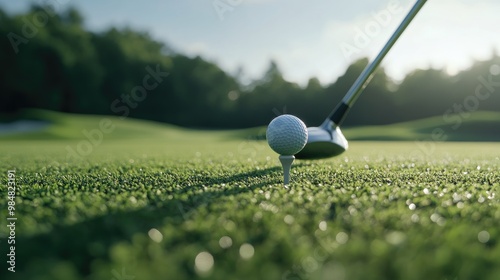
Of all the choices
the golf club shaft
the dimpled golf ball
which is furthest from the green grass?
the golf club shaft

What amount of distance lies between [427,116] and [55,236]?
40703 millimetres

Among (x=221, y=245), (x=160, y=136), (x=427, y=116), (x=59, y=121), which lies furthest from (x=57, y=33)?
(x=221, y=245)

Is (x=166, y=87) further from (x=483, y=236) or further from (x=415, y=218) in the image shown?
(x=483, y=236)

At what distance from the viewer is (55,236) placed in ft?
6.23

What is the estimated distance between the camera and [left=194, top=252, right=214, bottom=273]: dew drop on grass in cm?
145

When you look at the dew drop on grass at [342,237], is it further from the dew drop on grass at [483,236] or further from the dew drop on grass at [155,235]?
the dew drop on grass at [155,235]

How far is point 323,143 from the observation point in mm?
4828

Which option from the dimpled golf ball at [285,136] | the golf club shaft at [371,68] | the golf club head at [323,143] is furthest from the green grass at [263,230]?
the golf club shaft at [371,68]

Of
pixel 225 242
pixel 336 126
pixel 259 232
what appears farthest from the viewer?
pixel 336 126

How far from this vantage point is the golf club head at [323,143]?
4.77m

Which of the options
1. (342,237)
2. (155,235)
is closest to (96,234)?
(155,235)

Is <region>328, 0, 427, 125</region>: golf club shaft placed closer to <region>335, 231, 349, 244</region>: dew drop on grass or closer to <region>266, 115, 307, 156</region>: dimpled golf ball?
<region>266, 115, 307, 156</region>: dimpled golf ball

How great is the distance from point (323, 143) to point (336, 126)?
53cm

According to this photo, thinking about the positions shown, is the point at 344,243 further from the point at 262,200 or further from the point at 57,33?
the point at 57,33
